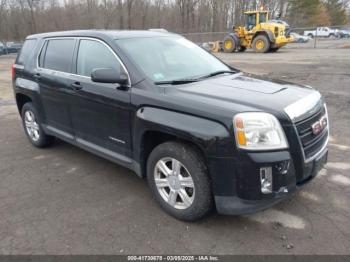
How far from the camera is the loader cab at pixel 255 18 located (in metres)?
23.4

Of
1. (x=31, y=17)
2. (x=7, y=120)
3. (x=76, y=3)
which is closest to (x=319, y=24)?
(x=76, y=3)

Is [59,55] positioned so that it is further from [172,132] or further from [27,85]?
[172,132]

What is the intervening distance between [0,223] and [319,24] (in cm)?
7429

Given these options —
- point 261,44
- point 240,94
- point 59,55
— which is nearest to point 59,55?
point 59,55

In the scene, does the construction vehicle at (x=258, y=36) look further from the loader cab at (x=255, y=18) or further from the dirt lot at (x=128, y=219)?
the dirt lot at (x=128, y=219)

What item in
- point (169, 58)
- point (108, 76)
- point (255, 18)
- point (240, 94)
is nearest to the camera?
point (240, 94)

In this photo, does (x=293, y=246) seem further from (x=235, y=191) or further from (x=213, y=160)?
(x=213, y=160)

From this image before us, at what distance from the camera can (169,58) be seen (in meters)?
3.74

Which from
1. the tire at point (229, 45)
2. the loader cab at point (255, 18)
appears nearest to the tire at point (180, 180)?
the loader cab at point (255, 18)

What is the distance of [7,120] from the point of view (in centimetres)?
713

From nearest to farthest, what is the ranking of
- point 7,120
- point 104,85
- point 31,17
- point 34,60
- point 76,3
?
point 104,85, point 34,60, point 7,120, point 31,17, point 76,3

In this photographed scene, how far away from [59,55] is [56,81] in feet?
1.27

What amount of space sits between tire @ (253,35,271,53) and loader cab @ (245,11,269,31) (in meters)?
1.05

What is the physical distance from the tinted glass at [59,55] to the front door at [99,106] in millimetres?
215
